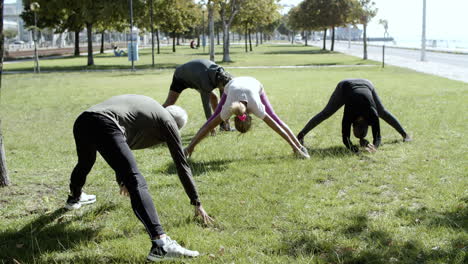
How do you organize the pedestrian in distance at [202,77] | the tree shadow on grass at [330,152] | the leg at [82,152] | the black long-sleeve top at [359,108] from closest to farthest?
1. the leg at [82,152]
2. the black long-sleeve top at [359,108]
3. the tree shadow on grass at [330,152]
4. the pedestrian in distance at [202,77]

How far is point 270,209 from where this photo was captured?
5.16m

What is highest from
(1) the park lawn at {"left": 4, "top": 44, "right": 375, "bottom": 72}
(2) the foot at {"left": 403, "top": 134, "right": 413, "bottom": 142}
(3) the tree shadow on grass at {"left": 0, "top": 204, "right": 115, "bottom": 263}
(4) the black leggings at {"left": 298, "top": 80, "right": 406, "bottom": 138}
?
(1) the park lawn at {"left": 4, "top": 44, "right": 375, "bottom": 72}

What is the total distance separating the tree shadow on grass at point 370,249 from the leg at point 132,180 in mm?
1062

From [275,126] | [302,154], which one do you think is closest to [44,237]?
[275,126]

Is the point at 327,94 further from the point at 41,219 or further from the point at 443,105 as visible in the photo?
the point at 41,219

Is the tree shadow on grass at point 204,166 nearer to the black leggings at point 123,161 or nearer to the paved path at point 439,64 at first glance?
the black leggings at point 123,161

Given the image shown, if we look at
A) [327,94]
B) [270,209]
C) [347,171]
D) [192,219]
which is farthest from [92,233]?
[327,94]

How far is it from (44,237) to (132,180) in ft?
4.28

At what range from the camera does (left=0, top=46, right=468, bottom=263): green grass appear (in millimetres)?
4125

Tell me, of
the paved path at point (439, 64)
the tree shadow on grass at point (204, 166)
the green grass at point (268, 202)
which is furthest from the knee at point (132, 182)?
the paved path at point (439, 64)

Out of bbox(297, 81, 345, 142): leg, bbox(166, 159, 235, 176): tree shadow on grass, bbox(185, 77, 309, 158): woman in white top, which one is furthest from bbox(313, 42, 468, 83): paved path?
bbox(166, 159, 235, 176): tree shadow on grass

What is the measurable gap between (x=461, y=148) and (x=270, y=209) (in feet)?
13.8

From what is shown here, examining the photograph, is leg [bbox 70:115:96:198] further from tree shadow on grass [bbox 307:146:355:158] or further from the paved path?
the paved path

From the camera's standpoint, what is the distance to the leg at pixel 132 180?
12.4 ft
